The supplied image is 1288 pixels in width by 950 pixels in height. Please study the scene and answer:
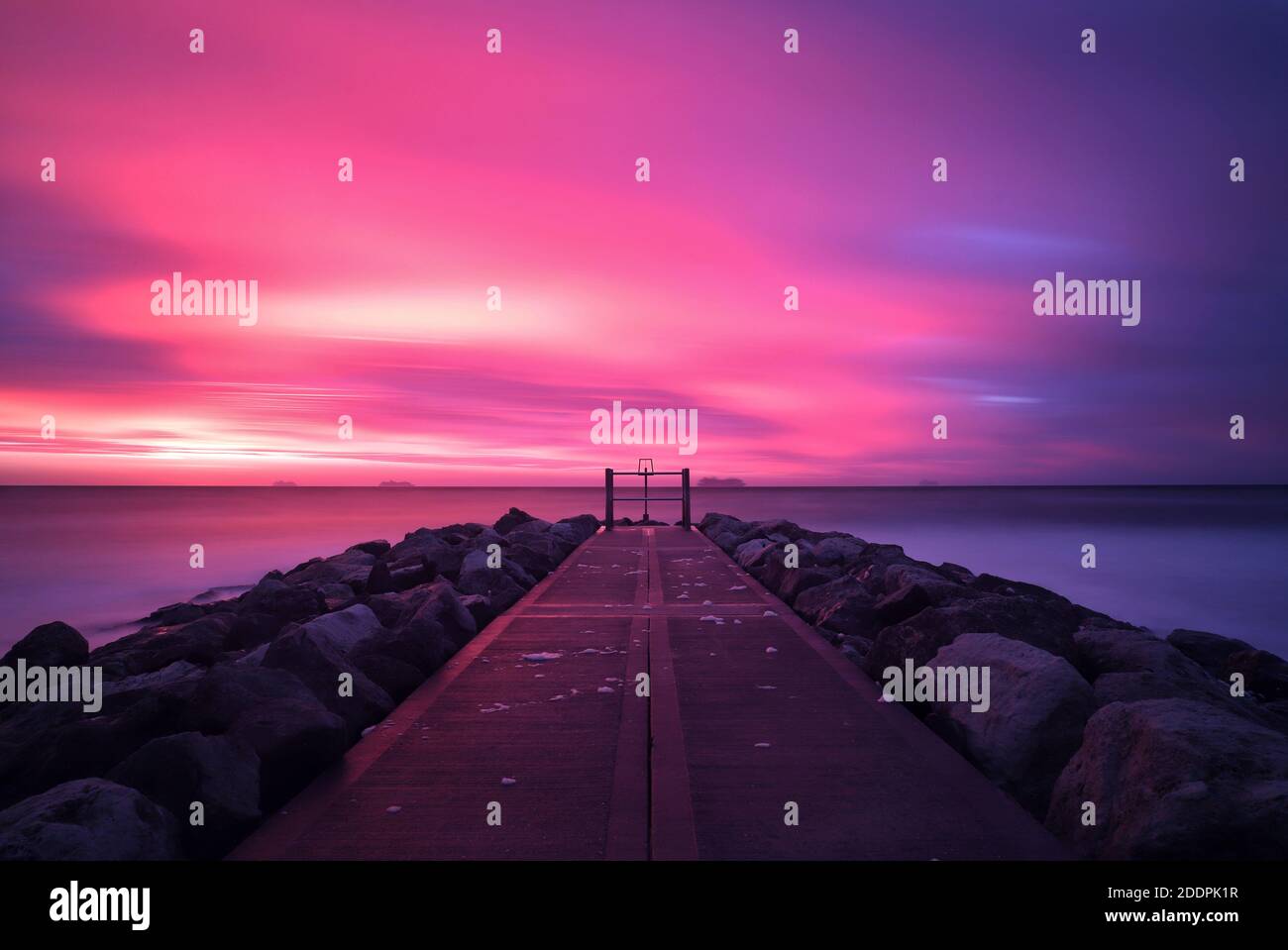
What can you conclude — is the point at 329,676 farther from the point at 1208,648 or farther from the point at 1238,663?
the point at 1208,648

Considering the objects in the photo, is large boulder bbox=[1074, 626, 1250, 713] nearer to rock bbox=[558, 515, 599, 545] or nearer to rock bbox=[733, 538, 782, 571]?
rock bbox=[733, 538, 782, 571]

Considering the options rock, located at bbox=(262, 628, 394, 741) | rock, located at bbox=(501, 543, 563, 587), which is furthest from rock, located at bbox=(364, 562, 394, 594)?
rock, located at bbox=(262, 628, 394, 741)

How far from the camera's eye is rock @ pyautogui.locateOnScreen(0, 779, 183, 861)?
10.3ft

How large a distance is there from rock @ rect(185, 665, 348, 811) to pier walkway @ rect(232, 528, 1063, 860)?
0.13 m

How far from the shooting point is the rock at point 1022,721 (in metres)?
4.18

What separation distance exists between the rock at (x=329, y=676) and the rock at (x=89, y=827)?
157 cm

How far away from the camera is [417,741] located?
4805 millimetres

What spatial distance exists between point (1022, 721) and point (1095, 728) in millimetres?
477

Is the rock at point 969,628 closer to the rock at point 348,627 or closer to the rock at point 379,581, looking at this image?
the rock at point 348,627

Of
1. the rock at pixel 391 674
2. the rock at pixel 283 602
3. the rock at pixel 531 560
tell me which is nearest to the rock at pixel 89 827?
the rock at pixel 391 674

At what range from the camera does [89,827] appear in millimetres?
3229

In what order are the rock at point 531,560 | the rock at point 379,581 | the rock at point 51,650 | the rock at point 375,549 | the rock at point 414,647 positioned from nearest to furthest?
the rock at point 414,647, the rock at point 51,650, the rock at point 531,560, the rock at point 379,581, the rock at point 375,549

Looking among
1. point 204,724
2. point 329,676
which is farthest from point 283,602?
point 204,724
